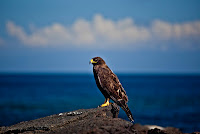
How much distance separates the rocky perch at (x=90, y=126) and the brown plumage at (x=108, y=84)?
76 cm

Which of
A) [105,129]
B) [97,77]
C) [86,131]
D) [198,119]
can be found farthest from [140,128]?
[198,119]

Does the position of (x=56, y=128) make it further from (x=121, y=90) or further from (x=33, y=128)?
(x=121, y=90)

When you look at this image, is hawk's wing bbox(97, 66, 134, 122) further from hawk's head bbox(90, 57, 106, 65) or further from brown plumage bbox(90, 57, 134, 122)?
hawk's head bbox(90, 57, 106, 65)

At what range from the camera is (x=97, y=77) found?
10.2 m

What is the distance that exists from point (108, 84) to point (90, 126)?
122 inches

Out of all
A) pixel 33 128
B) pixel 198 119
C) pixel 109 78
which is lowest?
pixel 198 119

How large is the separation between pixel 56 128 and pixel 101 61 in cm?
370

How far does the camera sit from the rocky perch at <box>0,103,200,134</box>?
6742mm

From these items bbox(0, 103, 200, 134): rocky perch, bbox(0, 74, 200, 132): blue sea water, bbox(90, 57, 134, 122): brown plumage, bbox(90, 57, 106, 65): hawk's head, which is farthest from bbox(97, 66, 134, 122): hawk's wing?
bbox(0, 74, 200, 132): blue sea water

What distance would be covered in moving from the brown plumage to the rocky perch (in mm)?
765

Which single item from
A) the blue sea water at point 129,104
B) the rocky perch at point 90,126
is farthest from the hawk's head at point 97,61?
the blue sea water at point 129,104

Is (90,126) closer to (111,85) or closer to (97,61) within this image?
(111,85)

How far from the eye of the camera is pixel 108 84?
995 cm

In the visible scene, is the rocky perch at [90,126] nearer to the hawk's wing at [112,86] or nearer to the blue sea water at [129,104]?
the hawk's wing at [112,86]
